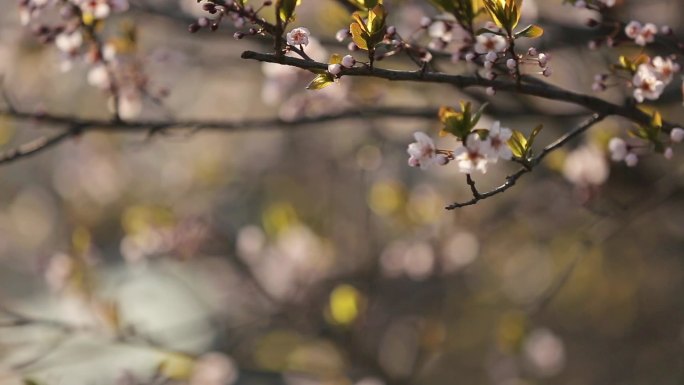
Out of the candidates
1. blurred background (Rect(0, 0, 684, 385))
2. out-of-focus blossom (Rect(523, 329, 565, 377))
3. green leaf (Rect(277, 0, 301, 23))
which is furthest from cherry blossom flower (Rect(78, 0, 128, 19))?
out-of-focus blossom (Rect(523, 329, 565, 377))

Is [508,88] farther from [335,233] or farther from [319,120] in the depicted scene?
[335,233]

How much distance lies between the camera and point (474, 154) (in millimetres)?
1836

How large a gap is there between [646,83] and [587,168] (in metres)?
1.59

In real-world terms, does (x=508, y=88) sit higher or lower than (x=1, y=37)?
higher

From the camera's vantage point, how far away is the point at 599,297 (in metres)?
6.71

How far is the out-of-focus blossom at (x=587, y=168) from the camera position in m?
3.61

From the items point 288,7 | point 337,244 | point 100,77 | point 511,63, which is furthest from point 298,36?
point 337,244

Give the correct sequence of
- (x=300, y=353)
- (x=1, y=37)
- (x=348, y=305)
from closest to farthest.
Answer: (x=348, y=305), (x=300, y=353), (x=1, y=37)

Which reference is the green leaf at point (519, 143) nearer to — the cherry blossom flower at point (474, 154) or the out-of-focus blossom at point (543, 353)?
the cherry blossom flower at point (474, 154)

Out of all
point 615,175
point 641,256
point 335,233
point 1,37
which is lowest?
point 641,256

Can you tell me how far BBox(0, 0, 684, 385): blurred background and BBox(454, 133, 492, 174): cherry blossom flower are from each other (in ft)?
4.33

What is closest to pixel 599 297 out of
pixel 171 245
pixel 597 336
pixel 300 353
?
pixel 597 336

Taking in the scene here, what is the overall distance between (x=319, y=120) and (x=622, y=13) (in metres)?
1.99

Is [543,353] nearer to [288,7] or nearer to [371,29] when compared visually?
[371,29]
